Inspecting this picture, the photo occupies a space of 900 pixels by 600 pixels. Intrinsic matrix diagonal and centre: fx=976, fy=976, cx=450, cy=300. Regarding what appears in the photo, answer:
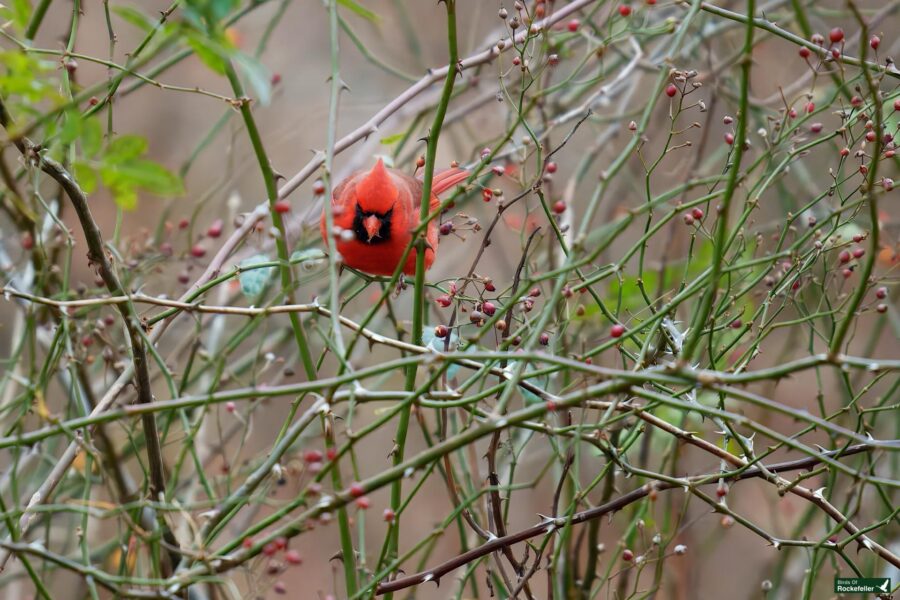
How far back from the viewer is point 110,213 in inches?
171

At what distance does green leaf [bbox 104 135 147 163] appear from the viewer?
0.99m

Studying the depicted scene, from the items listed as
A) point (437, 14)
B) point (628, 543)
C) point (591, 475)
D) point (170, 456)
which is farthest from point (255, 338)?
point (628, 543)

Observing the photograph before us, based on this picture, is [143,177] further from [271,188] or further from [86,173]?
[271,188]

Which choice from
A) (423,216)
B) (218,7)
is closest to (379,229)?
(423,216)

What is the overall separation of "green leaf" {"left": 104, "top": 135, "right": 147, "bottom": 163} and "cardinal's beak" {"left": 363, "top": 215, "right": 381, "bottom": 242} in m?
1.16

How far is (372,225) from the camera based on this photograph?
2168 mm

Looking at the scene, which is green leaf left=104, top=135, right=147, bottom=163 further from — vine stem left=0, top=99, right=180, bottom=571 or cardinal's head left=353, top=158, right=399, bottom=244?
cardinal's head left=353, top=158, right=399, bottom=244

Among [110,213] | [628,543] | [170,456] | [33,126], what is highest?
[110,213]

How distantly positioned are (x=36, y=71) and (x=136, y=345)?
467 mm

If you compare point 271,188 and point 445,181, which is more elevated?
point 445,181

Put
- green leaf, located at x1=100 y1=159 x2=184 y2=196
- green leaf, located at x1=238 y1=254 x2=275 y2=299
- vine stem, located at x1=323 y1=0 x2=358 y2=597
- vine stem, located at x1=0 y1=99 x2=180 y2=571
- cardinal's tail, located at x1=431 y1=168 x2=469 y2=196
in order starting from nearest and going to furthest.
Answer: green leaf, located at x1=100 y1=159 x2=184 y2=196 → vine stem, located at x1=323 y1=0 x2=358 y2=597 → vine stem, located at x1=0 y1=99 x2=180 y2=571 → green leaf, located at x1=238 y1=254 x2=275 y2=299 → cardinal's tail, located at x1=431 y1=168 x2=469 y2=196

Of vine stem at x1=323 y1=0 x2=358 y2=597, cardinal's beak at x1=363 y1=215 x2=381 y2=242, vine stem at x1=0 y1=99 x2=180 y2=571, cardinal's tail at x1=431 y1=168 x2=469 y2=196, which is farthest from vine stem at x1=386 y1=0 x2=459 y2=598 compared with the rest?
cardinal's tail at x1=431 y1=168 x2=469 y2=196

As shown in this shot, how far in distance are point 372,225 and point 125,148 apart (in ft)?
3.89

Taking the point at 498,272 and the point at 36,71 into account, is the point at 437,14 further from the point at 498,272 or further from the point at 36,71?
the point at 36,71
